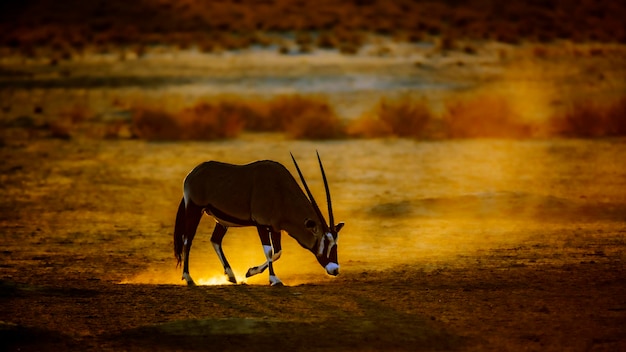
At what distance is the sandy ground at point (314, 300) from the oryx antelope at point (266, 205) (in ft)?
1.44

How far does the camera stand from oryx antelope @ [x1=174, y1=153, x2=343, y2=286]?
10.8 meters

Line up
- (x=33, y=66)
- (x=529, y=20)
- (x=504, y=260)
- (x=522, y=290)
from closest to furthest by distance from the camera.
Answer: (x=522, y=290) < (x=504, y=260) < (x=33, y=66) < (x=529, y=20)

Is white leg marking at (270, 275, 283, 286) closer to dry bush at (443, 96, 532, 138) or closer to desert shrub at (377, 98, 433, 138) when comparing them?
dry bush at (443, 96, 532, 138)

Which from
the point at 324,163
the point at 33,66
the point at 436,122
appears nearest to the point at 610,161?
the point at 324,163

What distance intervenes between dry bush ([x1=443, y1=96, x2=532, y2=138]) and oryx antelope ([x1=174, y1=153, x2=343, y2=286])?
13848mm

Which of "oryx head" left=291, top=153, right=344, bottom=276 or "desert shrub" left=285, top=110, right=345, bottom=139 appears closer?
"oryx head" left=291, top=153, right=344, bottom=276

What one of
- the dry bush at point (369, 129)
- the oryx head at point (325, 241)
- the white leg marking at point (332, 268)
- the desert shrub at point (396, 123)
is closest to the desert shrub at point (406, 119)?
the desert shrub at point (396, 123)

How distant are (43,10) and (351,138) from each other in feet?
148

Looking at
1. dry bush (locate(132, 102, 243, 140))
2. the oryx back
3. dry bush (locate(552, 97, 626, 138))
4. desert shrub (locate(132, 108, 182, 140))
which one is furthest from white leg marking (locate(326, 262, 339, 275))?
desert shrub (locate(132, 108, 182, 140))

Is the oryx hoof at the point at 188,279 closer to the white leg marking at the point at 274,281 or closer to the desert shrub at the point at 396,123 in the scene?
the white leg marking at the point at 274,281

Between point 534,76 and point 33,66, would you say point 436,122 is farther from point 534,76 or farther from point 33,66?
point 33,66

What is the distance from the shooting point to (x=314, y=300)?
1022cm

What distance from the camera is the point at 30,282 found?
1169cm

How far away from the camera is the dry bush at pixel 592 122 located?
24.1 metres
